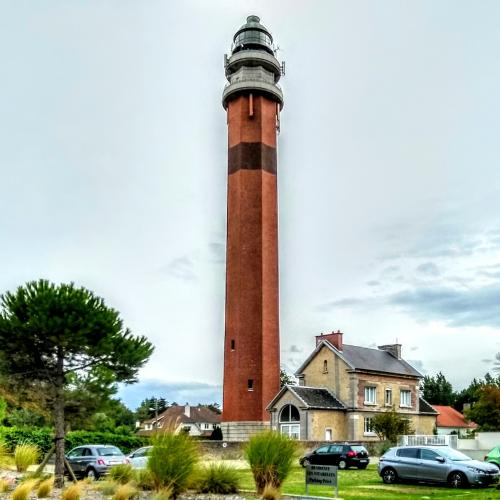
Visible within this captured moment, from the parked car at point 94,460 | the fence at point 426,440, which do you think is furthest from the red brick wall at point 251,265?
the parked car at point 94,460

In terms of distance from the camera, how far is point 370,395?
48812 mm

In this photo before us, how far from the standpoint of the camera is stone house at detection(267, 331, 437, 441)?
44.5 metres

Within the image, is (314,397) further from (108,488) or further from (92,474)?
(108,488)

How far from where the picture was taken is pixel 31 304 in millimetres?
23000

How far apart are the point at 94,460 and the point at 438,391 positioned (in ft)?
244

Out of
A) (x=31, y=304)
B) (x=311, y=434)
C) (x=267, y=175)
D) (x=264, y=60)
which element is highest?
(x=264, y=60)

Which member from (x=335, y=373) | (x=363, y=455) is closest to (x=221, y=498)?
(x=363, y=455)

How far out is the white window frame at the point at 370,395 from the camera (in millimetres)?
48344

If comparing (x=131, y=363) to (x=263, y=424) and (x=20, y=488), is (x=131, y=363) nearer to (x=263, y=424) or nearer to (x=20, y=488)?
(x=20, y=488)

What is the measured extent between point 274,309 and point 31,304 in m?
26.2

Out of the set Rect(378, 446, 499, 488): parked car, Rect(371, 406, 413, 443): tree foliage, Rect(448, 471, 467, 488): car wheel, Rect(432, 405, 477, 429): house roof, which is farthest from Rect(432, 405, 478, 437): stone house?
Rect(448, 471, 467, 488): car wheel

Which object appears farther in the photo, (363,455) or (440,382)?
(440,382)

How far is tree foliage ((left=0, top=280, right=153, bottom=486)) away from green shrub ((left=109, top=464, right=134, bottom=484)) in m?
3.53

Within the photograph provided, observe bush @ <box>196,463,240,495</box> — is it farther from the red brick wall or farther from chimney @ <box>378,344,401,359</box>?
chimney @ <box>378,344,401,359</box>
